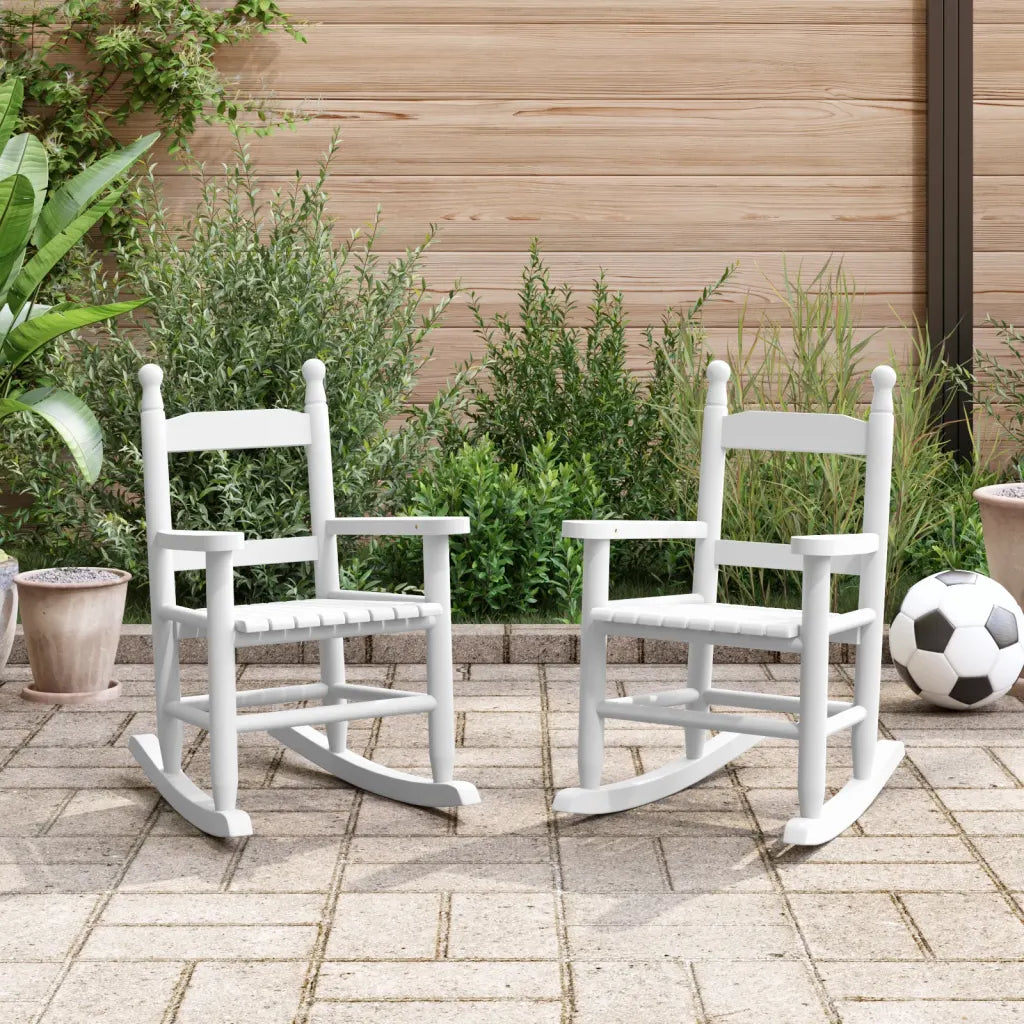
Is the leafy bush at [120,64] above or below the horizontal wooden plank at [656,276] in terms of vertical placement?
above

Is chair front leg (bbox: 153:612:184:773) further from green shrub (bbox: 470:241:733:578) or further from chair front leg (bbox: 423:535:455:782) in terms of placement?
green shrub (bbox: 470:241:733:578)

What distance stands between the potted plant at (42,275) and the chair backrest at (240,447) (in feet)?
2.03

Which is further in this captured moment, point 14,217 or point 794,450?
point 14,217

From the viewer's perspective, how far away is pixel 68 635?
360 cm

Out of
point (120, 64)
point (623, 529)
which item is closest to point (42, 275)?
point (120, 64)

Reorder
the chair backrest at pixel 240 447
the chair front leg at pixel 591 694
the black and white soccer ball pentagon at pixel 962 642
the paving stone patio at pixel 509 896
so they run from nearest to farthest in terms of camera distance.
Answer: the paving stone patio at pixel 509 896, the chair front leg at pixel 591 694, the chair backrest at pixel 240 447, the black and white soccer ball pentagon at pixel 962 642

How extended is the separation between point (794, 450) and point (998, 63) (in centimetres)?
309

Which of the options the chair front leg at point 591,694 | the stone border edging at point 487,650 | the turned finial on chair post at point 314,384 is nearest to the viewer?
the chair front leg at point 591,694

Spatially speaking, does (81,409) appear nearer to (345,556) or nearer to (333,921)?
(345,556)

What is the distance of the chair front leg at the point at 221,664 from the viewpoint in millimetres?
2523

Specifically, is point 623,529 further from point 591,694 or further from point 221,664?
point 221,664

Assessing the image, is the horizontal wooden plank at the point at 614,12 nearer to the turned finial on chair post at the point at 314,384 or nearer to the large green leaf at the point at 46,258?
the large green leaf at the point at 46,258

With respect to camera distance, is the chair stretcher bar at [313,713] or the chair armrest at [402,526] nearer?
the chair stretcher bar at [313,713]

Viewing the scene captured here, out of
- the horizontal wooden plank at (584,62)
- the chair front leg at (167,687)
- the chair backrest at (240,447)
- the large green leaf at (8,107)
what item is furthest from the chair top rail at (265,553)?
the horizontal wooden plank at (584,62)
